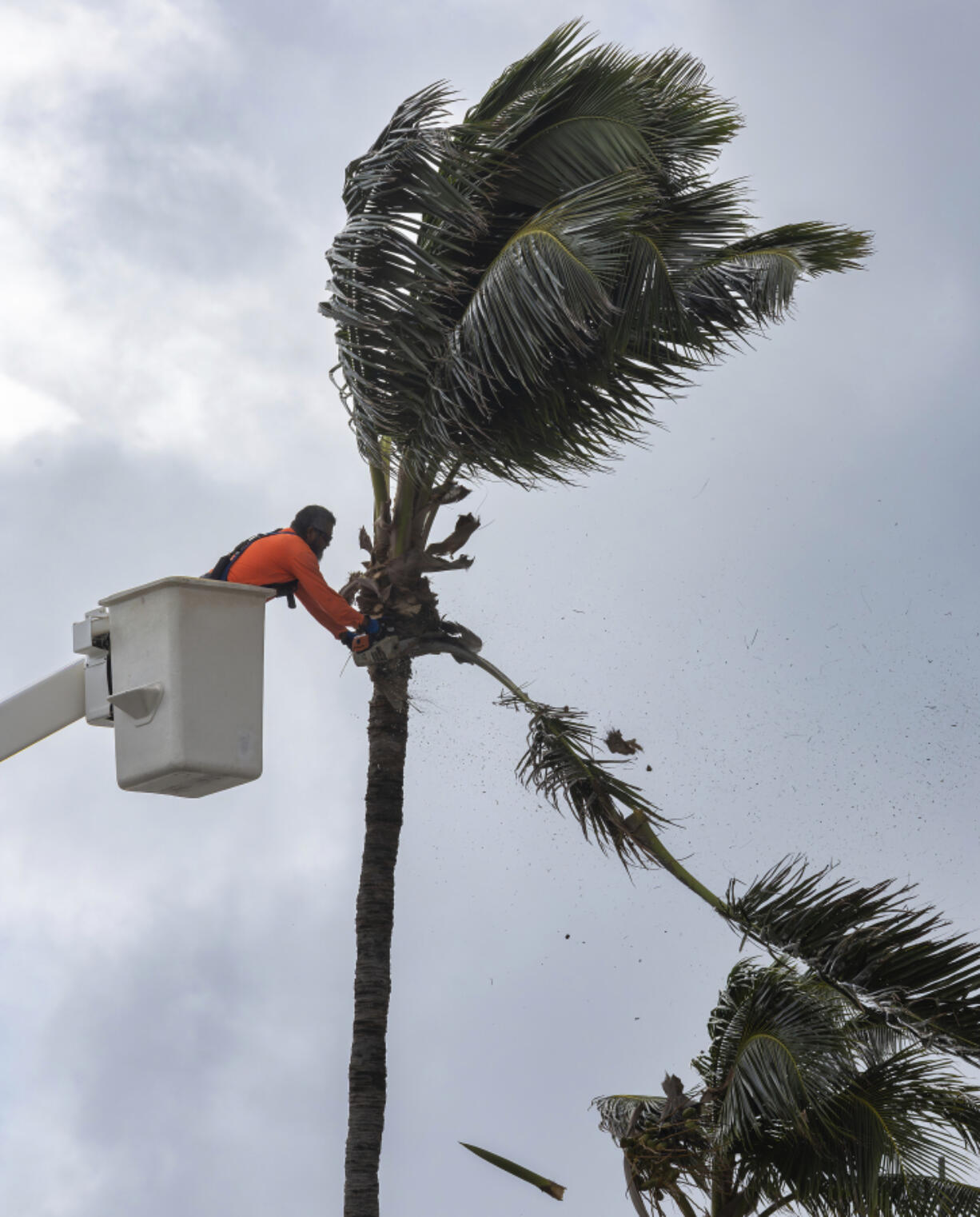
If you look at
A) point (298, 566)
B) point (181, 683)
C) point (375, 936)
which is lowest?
point (181, 683)

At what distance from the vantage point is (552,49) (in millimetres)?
9227

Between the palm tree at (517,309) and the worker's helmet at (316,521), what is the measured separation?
93 centimetres

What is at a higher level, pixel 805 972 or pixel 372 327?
pixel 372 327

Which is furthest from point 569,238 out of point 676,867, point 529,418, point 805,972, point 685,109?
point 805,972

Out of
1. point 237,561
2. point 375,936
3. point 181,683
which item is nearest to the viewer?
point 181,683

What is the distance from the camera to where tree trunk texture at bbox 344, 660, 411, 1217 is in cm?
918

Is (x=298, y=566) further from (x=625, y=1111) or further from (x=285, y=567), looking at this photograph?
(x=625, y=1111)

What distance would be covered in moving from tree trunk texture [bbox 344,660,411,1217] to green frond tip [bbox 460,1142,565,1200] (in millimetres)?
758

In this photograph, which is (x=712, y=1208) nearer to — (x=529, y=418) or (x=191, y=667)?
(x=529, y=418)

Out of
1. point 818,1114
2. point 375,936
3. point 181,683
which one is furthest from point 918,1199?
point 181,683

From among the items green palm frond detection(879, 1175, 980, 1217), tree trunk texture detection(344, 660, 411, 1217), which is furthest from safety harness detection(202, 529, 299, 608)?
green palm frond detection(879, 1175, 980, 1217)

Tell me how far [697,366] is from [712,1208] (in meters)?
5.02

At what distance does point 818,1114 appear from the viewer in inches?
309

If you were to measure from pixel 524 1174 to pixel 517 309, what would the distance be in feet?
16.7
